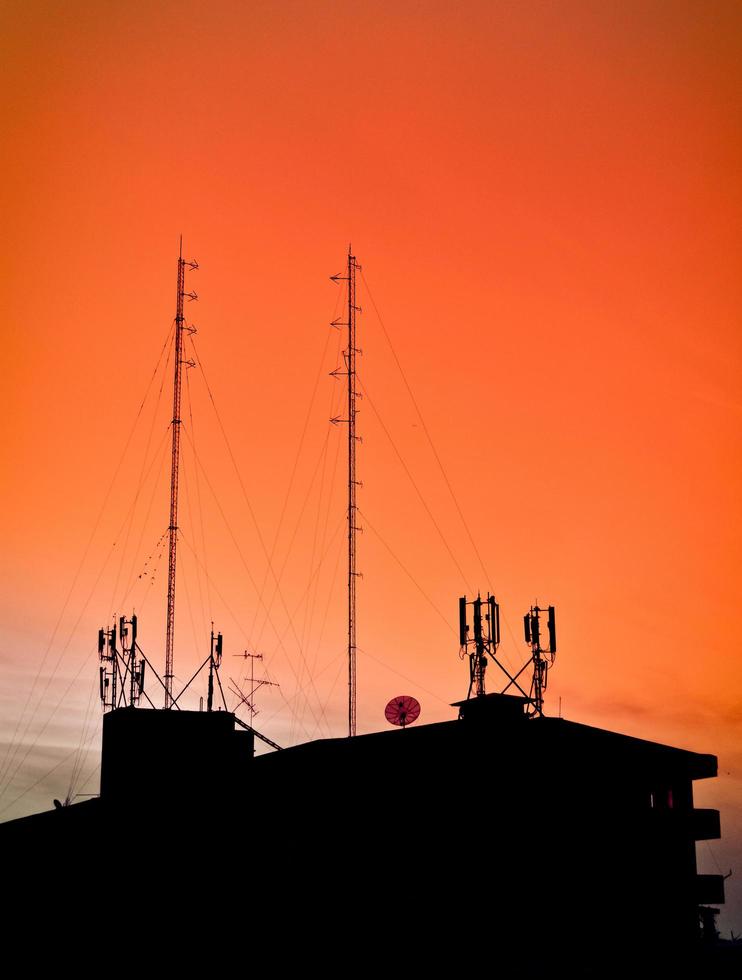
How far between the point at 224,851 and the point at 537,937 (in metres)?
13.7

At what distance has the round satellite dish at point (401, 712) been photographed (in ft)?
178

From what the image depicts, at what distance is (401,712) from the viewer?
5453 cm

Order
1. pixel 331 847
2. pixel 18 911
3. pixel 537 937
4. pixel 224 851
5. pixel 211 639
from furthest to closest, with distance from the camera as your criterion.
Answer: pixel 211 639 < pixel 18 911 < pixel 224 851 < pixel 331 847 < pixel 537 937

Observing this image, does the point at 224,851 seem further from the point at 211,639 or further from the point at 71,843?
the point at 211,639

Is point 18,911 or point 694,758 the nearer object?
point 694,758

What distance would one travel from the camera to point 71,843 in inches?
2109

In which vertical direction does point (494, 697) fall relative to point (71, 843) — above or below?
above

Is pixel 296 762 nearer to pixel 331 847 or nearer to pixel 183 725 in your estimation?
pixel 331 847

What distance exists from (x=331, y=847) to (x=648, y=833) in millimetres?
12214

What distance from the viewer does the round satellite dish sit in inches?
2141

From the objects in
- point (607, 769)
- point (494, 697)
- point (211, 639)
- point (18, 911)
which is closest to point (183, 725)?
point (211, 639)

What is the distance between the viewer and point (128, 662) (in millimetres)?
62500

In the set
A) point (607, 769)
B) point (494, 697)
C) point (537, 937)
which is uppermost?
point (494, 697)

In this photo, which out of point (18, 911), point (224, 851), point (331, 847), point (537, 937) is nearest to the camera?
point (537, 937)
